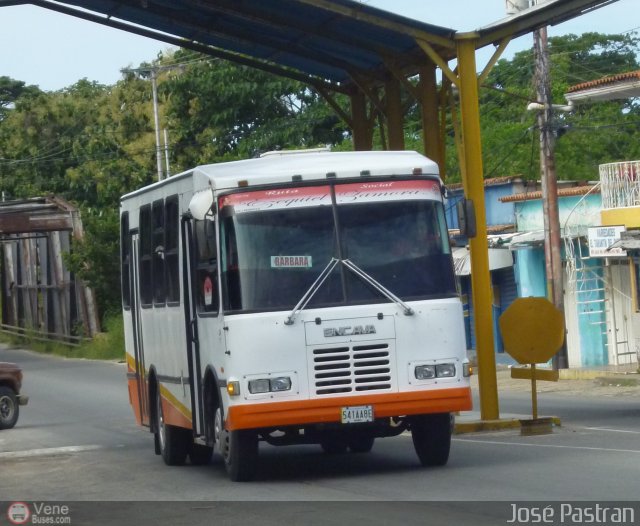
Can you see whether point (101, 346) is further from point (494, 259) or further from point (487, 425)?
point (487, 425)

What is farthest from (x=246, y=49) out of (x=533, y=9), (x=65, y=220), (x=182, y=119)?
(x=182, y=119)

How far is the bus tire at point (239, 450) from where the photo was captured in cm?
1269

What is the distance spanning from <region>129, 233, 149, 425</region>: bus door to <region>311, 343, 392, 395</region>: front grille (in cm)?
517

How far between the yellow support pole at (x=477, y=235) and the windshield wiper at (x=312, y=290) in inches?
202

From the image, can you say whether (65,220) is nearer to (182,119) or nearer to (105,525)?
(182,119)

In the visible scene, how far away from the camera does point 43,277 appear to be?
56656 millimetres

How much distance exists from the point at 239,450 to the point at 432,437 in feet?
6.21

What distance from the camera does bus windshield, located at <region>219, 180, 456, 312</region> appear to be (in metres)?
12.5

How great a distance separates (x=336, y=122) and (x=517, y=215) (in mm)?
15137

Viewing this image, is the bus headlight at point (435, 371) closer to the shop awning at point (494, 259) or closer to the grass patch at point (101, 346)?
the shop awning at point (494, 259)

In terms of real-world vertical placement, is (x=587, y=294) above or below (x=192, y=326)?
below

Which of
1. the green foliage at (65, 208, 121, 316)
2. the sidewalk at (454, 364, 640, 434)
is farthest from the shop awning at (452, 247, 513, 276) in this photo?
the green foliage at (65, 208, 121, 316)

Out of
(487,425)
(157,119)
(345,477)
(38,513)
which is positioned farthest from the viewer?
(157,119)

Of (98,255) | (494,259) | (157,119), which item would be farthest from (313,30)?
(157,119)
